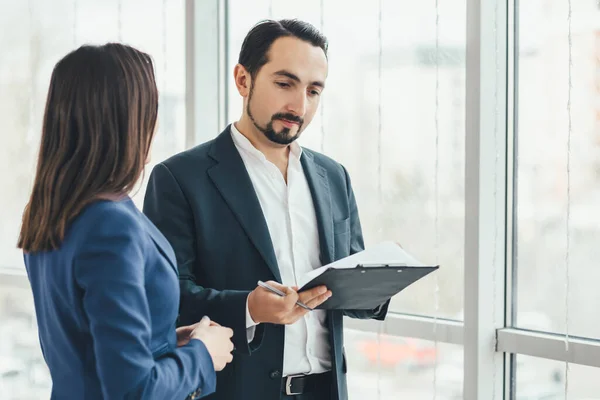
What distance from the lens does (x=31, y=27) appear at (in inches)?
151

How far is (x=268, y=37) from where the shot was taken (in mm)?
2076

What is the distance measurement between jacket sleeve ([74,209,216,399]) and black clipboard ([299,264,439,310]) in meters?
0.46

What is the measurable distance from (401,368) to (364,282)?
40.1 inches

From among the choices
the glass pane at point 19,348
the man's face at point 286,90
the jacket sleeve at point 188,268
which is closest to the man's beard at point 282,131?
the man's face at point 286,90

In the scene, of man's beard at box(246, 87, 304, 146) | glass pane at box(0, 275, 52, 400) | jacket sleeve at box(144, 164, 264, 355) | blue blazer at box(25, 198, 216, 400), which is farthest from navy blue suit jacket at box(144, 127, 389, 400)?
glass pane at box(0, 275, 52, 400)

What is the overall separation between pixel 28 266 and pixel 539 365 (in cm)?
158

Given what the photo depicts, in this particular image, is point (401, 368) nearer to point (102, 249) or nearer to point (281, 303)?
point (281, 303)

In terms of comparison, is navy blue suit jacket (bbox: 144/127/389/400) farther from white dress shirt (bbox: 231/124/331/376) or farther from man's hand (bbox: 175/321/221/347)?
man's hand (bbox: 175/321/221/347)

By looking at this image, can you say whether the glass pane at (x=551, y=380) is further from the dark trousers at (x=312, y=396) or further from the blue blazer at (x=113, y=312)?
the blue blazer at (x=113, y=312)

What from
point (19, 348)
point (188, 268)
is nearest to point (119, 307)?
point (188, 268)

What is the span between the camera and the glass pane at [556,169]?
84.0 inches

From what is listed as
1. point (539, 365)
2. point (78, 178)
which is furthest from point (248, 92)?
point (539, 365)

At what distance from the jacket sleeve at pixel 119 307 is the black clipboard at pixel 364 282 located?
459 millimetres

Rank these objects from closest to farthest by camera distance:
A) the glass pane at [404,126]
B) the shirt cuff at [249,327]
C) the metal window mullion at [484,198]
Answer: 1. the shirt cuff at [249,327]
2. the metal window mullion at [484,198]
3. the glass pane at [404,126]
